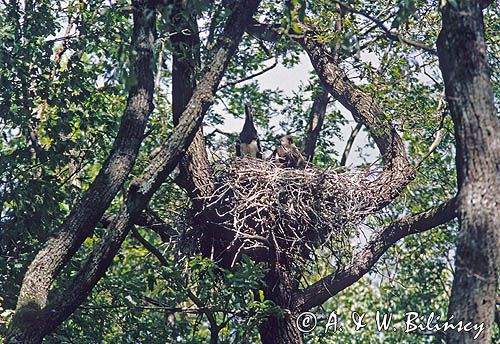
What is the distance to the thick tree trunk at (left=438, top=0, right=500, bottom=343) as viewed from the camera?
4953 millimetres

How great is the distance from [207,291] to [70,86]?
10.8 ft

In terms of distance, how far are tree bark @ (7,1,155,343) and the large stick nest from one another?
4.44ft

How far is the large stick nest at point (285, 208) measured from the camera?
817 cm

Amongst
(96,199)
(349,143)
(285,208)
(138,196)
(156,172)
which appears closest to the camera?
(96,199)

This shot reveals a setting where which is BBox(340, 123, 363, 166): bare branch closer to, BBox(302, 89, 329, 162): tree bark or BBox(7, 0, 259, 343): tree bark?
BBox(302, 89, 329, 162): tree bark

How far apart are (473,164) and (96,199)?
328 cm

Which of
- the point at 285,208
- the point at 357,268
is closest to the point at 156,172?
the point at 285,208

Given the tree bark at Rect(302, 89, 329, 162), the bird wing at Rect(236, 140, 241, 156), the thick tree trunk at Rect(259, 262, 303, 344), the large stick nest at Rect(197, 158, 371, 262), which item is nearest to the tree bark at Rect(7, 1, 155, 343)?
the large stick nest at Rect(197, 158, 371, 262)

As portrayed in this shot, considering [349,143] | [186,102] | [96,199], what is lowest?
[96,199]

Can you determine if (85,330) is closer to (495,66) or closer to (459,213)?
(459,213)

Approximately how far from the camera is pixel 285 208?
8.21 metres

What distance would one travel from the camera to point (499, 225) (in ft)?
16.5

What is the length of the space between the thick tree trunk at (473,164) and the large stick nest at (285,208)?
289 cm

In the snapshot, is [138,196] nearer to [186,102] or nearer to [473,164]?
[186,102]
